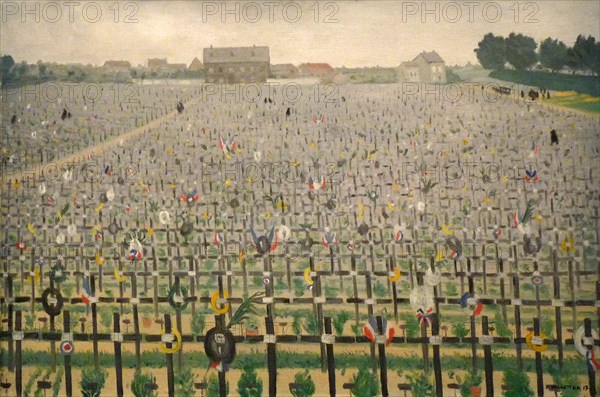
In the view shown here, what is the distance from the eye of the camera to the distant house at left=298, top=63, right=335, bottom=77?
4.62m

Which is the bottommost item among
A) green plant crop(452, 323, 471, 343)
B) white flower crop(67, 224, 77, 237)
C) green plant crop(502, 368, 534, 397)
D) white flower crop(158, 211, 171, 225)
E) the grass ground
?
green plant crop(502, 368, 534, 397)

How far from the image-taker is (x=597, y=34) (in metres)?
4.46

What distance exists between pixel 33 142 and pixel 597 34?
4.05m

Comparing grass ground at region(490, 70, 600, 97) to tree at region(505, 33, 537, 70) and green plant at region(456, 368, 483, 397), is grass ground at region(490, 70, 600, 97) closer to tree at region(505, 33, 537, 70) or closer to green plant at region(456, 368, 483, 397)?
tree at region(505, 33, 537, 70)

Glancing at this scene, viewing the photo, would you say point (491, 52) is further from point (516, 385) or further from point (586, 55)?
point (516, 385)

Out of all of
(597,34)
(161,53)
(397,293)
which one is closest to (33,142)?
(161,53)

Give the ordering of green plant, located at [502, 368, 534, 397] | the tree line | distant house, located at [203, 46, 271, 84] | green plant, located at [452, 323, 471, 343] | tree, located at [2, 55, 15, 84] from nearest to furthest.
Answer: green plant, located at [502, 368, 534, 397] < green plant, located at [452, 323, 471, 343] < the tree line < distant house, located at [203, 46, 271, 84] < tree, located at [2, 55, 15, 84]

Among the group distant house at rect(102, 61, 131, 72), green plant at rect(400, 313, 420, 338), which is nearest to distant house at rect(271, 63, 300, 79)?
distant house at rect(102, 61, 131, 72)

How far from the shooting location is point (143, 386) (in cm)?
438

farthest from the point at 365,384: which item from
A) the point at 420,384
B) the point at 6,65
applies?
the point at 6,65

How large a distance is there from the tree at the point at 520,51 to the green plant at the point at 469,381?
2.11m

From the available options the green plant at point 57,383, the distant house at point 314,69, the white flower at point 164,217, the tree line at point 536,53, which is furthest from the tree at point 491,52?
the green plant at point 57,383

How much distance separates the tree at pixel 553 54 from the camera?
450cm

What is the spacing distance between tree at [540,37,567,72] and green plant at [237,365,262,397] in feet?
9.65
